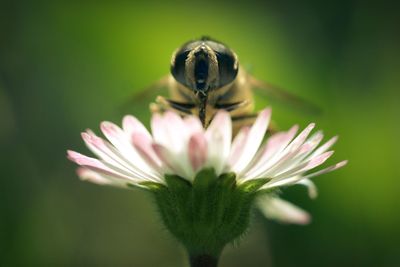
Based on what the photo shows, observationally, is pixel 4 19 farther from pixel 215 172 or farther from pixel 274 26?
pixel 215 172

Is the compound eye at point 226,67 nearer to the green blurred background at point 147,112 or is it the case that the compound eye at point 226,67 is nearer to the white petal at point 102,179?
the white petal at point 102,179

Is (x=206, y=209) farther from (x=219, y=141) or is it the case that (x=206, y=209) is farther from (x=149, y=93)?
(x=149, y=93)

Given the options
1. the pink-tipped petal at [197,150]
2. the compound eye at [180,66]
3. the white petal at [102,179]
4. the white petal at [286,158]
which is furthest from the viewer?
the compound eye at [180,66]

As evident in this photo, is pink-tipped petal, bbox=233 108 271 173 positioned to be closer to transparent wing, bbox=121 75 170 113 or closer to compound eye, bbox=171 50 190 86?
compound eye, bbox=171 50 190 86

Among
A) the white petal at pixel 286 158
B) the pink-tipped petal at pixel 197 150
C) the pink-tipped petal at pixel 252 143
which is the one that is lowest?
the white petal at pixel 286 158

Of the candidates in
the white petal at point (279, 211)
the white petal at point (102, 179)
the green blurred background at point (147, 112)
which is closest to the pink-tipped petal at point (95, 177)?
the white petal at point (102, 179)

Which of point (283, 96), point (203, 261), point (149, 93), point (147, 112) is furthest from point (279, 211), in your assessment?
point (147, 112)

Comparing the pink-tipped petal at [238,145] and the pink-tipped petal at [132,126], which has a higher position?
the pink-tipped petal at [132,126]

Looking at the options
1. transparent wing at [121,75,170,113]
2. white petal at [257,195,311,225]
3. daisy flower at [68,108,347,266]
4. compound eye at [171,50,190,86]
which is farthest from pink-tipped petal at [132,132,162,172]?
transparent wing at [121,75,170,113]
